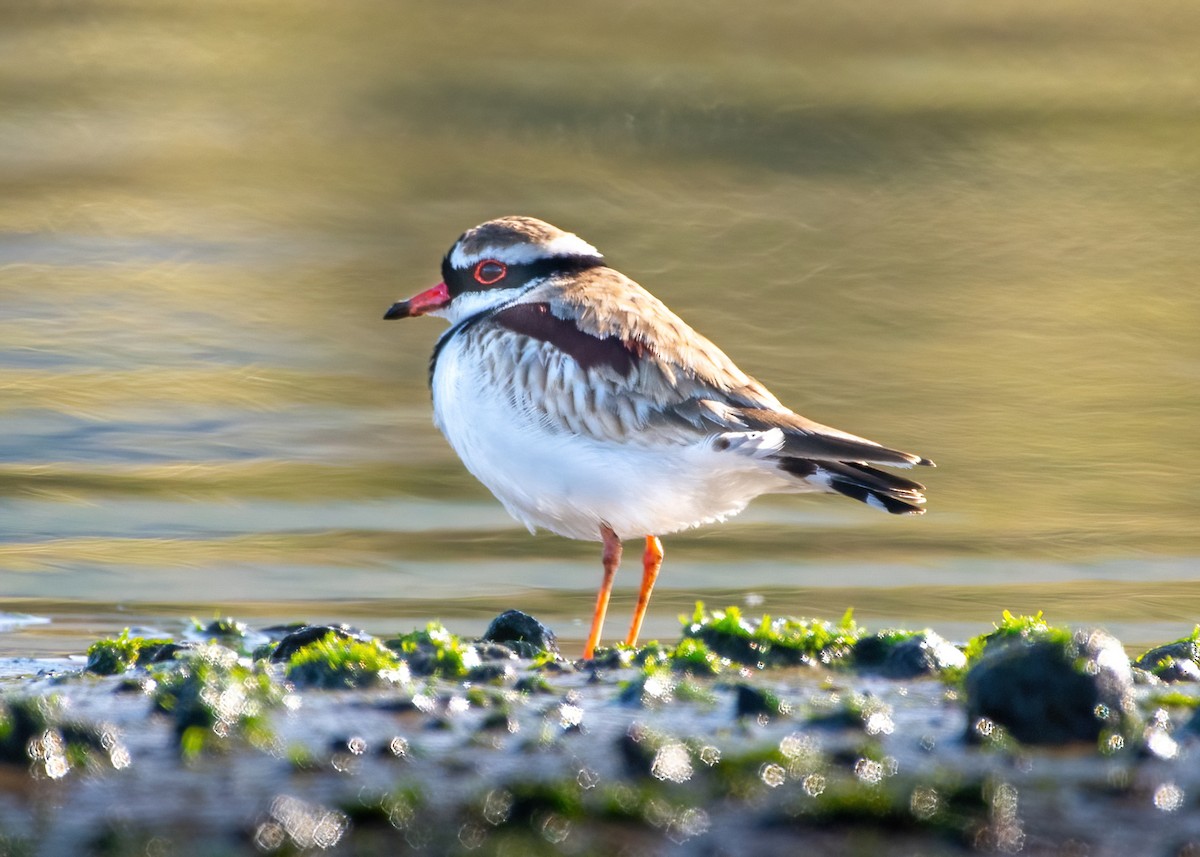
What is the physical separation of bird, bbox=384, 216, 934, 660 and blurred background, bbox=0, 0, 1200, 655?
3.43 ft

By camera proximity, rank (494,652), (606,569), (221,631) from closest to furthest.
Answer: (494,652)
(221,631)
(606,569)

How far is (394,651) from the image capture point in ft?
18.7

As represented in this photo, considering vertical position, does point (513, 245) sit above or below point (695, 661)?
above

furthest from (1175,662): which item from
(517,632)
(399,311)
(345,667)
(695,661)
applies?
(399,311)

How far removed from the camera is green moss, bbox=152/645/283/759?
446 centimetres

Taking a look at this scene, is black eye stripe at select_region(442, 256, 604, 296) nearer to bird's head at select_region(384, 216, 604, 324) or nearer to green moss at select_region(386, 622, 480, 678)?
bird's head at select_region(384, 216, 604, 324)

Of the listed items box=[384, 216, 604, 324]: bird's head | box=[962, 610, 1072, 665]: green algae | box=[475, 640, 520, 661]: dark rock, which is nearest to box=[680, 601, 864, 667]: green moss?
box=[962, 610, 1072, 665]: green algae

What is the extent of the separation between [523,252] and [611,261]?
21.5ft

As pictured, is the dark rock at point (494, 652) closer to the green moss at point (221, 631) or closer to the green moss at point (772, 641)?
the green moss at point (772, 641)

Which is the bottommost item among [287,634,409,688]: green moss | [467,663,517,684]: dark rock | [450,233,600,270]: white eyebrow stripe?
[467,663,517,684]: dark rock

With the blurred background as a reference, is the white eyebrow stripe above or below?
above

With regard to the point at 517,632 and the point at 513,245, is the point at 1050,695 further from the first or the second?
the point at 513,245

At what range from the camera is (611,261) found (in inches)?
549

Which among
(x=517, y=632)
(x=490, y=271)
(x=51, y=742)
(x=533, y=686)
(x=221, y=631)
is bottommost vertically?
(x=221, y=631)
